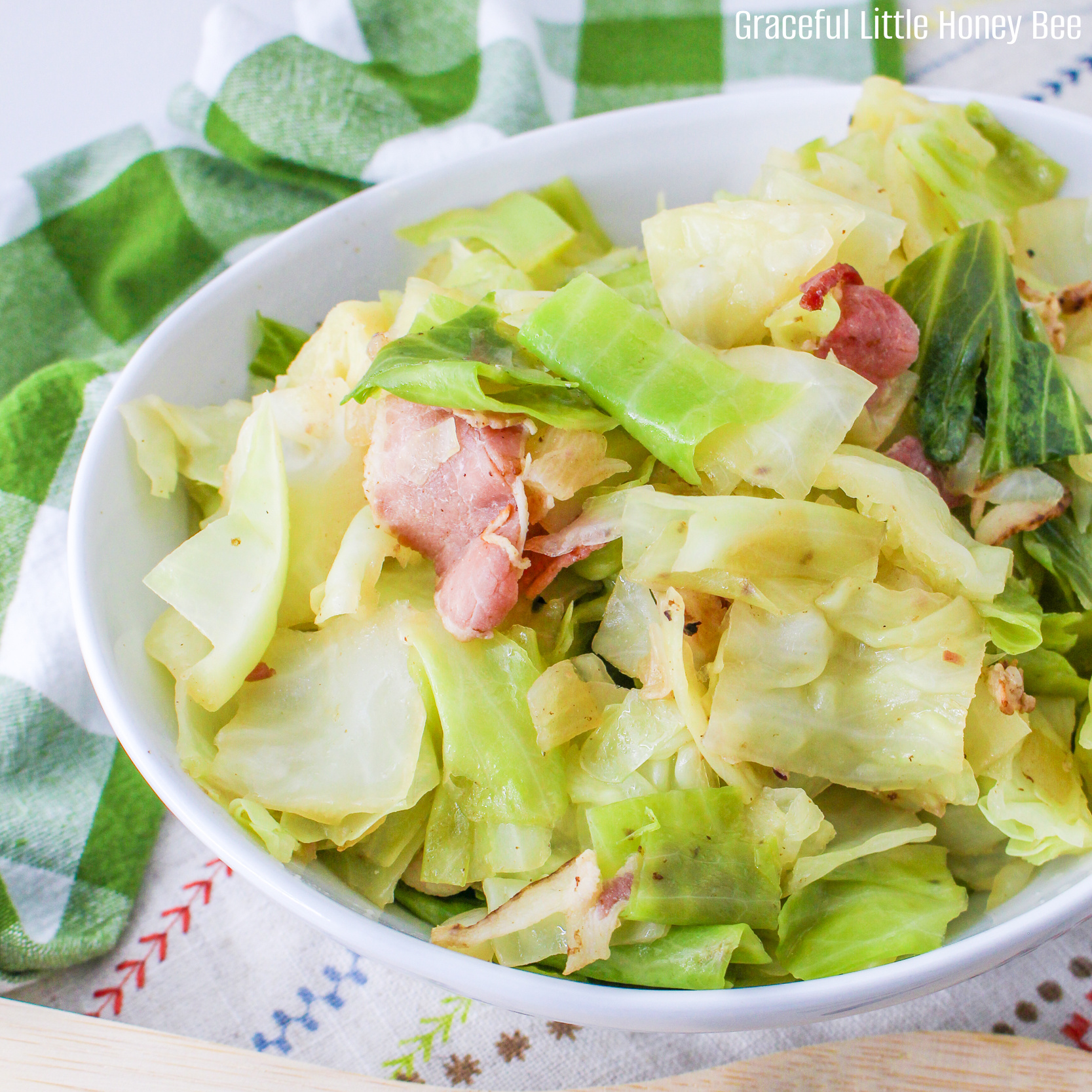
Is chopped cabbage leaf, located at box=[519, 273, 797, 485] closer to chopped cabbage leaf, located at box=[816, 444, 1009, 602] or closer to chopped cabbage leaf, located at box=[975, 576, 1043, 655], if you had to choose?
chopped cabbage leaf, located at box=[816, 444, 1009, 602]

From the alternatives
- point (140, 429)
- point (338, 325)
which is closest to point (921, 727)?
point (338, 325)

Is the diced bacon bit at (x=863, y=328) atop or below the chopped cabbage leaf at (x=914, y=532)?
atop

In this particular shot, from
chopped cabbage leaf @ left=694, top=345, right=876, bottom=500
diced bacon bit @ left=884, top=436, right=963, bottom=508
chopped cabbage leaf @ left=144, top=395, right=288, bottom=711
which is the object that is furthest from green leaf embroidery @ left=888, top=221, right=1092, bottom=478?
chopped cabbage leaf @ left=144, top=395, right=288, bottom=711

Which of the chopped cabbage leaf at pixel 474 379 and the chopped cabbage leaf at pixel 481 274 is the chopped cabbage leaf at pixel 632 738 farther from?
the chopped cabbage leaf at pixel 481 274

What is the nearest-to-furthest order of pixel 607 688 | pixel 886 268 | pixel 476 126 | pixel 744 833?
pixel 744 833 → pixel 607 688 → pixel 886 268 → pixel 476 126

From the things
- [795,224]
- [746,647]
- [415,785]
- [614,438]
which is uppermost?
[795,224]

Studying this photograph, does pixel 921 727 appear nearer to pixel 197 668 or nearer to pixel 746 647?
pixel 746 647

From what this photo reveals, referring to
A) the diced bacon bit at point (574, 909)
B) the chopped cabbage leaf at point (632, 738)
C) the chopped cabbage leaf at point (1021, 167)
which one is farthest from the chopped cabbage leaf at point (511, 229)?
the diced bacon bit at point (574, 909)
